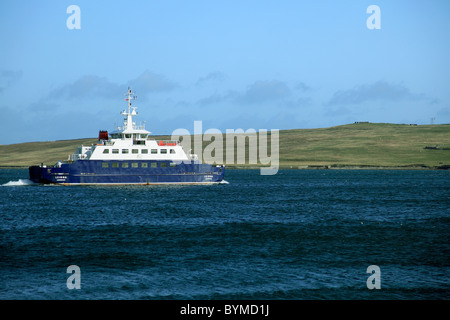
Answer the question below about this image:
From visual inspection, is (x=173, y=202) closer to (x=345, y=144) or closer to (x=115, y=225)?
(x=115, y=225)

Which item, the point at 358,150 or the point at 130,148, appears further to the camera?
the point at 358,150

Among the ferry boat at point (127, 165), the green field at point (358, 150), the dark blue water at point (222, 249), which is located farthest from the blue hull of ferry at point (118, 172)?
the green field at point (358, 150)

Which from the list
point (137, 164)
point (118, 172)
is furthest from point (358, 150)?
point (118, 172)

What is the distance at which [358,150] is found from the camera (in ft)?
521

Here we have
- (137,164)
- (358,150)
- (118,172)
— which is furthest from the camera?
(358,150)

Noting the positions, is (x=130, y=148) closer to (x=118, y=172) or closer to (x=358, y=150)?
(x=118, y=172)

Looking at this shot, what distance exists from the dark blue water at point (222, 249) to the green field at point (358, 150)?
97240mm

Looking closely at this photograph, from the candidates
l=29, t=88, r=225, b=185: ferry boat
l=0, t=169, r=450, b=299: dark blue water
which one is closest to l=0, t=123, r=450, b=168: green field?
l=29, t=88, r=225, b=185: ferry boat

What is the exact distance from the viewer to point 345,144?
170m

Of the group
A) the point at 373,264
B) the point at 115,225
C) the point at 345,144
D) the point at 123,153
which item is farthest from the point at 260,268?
the point at 345,144

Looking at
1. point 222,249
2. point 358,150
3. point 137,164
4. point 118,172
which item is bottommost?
point 222,249

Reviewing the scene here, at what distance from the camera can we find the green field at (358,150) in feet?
460

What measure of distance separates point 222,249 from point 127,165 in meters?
37.9
